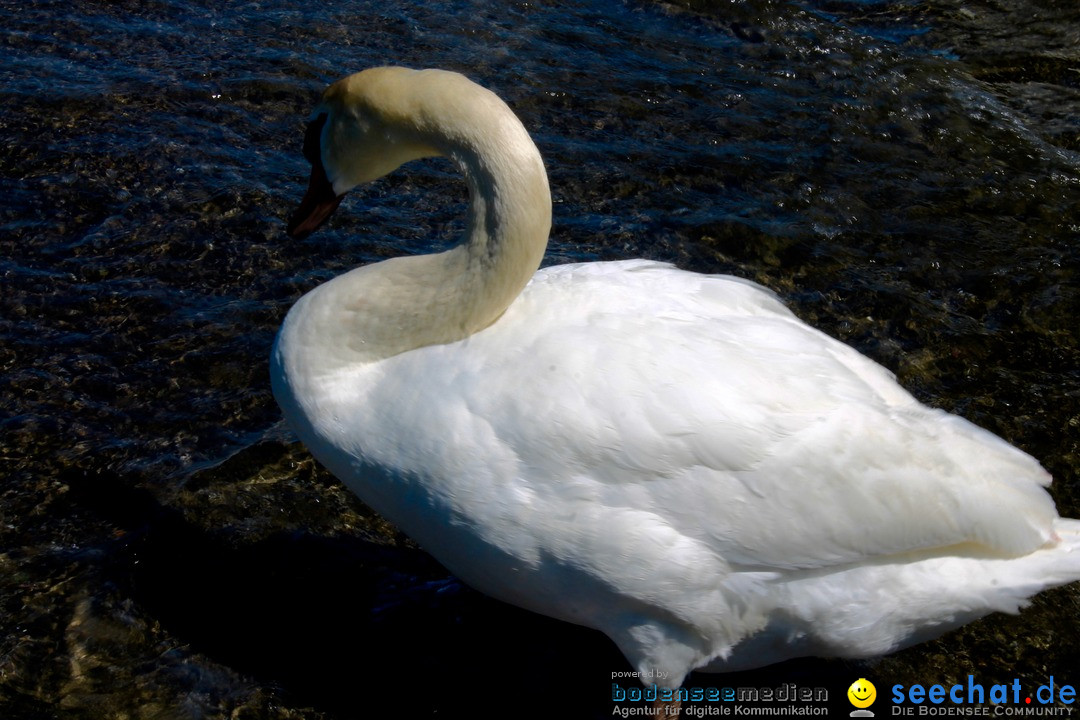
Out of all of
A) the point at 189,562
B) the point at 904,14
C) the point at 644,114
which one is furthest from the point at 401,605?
the point at 904,14

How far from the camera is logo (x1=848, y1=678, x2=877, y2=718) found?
435 centimetres

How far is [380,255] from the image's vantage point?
6496mm


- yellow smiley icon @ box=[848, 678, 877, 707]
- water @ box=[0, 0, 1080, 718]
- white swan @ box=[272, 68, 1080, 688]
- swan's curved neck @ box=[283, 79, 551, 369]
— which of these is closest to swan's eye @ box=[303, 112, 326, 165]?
white swan @ box=[272, 68, 1080, 688]

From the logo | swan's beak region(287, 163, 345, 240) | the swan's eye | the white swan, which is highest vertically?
the swan's eye

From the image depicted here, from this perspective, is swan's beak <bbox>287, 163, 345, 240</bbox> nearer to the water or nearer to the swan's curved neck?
the swan's curved neck

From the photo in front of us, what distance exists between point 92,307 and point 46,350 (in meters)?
0.40

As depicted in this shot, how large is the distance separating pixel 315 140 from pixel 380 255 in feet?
7.61

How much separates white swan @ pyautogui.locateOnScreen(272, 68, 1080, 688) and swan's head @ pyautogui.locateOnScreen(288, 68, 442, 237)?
12 millimetres

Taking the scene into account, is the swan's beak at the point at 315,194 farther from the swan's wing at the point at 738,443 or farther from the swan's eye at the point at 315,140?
the swan's wing at the point at 738,443

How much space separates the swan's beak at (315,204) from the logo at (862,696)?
2770mm

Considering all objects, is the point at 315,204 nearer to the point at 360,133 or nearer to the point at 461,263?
the point at 360,133

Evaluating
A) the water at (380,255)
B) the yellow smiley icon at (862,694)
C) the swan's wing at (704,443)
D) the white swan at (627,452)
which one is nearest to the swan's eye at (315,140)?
the white swan at (627,452)

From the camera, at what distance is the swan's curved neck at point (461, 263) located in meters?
3.74

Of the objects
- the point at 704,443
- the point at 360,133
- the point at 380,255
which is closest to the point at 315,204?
the point at 360,133
